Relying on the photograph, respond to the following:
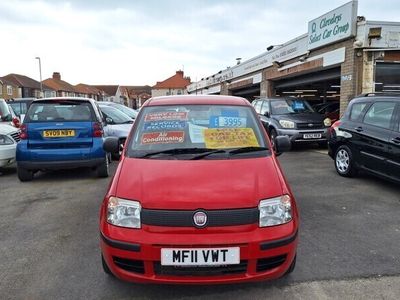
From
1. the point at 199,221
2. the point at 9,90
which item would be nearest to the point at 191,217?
the point at 199,221

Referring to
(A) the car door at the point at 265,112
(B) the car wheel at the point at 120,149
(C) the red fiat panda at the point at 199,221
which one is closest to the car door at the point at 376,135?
(C) the red fiat panda at the point at 199,221

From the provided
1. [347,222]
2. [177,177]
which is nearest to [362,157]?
[347,222]

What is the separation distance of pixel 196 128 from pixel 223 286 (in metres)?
1.57

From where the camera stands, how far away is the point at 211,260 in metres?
2.90

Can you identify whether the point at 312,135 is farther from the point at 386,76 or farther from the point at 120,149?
the point at 120,149

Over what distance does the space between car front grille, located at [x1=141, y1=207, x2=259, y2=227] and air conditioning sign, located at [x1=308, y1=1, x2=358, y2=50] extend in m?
11.1

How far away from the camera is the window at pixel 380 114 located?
6.72 metres

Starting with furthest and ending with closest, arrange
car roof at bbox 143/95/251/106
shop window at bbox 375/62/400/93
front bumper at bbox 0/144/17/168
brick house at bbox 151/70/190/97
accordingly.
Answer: brick house at bbox 151/70/190/97, shop window at bbox 375/62/400/93, front bumper at bbox 0/144/17/168, car roof at bbox 143/95/251/106

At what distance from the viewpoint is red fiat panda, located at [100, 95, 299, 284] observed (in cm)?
292

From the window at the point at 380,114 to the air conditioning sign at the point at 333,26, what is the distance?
238 inches

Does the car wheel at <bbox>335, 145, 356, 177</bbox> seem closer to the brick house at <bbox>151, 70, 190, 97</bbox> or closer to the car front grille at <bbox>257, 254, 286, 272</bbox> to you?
the car front grille at <bbox>257, 254, 286, 272</bbox>

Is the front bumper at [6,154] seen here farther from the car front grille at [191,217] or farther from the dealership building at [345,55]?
the dealership building at [345,55]

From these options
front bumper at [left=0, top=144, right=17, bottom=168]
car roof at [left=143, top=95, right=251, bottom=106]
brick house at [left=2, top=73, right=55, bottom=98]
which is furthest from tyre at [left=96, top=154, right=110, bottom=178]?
brick house at [left=2, top=73, right=55, bottom=98]

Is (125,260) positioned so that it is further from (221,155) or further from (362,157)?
(362,157)
